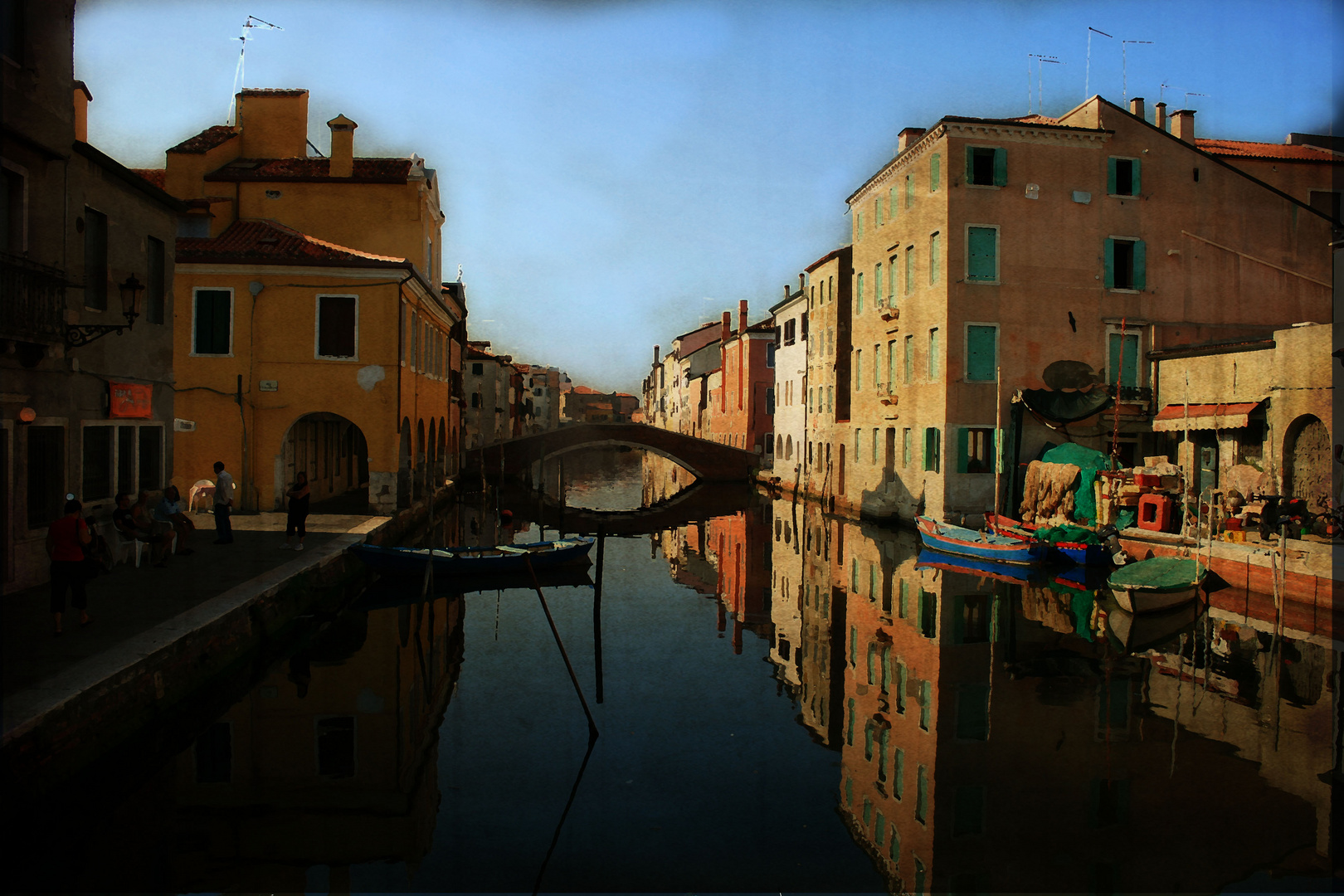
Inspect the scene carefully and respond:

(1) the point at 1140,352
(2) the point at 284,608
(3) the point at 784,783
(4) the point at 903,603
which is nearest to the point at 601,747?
(3) the point at 784,783

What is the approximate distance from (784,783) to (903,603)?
8749mm

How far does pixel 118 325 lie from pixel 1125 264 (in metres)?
25.3

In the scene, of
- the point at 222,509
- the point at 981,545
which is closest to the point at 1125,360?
the point at 981,545

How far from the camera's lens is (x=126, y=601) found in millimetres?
10836

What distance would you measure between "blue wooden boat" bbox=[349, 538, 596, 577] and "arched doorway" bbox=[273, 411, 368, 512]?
5.97 meters

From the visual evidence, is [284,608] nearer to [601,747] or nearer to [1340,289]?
[601,747]

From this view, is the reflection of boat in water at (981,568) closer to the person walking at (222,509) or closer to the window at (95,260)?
the person walking at (222,509)

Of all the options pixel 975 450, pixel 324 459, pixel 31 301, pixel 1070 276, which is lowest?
pixel 324 459

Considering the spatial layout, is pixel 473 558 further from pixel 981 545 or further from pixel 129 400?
pixel 981 545

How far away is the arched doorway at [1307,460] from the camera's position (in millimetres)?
19000

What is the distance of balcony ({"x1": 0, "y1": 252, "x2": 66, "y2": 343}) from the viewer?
10305 millimetres

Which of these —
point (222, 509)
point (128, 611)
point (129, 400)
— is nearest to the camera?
point (128, 611)

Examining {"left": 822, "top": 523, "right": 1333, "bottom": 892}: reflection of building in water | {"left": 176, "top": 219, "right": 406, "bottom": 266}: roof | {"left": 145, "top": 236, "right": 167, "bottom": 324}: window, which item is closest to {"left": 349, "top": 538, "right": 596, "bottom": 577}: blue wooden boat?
{"left": 145, "top": 236, "right": 167, "bottom": 324}: window

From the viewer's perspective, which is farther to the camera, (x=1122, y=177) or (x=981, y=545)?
(x=1122, y=177)
